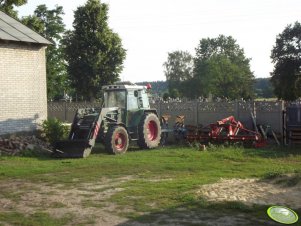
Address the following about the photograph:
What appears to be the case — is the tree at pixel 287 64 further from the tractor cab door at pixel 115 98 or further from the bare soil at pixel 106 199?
the bare soil at pixel 106 199

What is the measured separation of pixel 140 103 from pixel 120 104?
34.5 inches

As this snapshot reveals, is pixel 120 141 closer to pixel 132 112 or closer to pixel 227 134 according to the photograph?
pixel 132 112

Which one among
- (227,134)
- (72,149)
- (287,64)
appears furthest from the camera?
(287,64)

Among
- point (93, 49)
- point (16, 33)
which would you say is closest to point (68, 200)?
point (16, 33)

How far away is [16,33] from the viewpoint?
16.6m

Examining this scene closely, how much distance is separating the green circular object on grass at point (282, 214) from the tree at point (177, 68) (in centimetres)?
8742

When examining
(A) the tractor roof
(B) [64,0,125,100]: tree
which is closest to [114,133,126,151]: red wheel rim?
(A) the tractor roof

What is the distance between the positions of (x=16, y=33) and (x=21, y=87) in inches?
78.0

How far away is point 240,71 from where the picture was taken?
8488cm

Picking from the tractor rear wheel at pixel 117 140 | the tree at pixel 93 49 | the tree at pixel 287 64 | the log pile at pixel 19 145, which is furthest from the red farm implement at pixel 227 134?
the tree at pixel 287 64

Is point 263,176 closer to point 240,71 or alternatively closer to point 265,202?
point 265,202

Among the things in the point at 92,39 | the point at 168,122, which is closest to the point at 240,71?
the point at 92,39

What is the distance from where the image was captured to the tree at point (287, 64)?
165 ft

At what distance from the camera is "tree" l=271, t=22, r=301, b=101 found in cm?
5025
